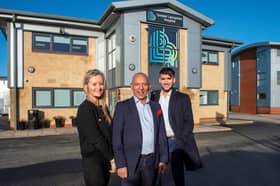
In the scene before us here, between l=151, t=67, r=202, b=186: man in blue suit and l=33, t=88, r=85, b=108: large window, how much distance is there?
36.3 feet

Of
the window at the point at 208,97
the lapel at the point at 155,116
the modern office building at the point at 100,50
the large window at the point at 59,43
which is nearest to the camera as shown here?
the lapel at the point at 155,116

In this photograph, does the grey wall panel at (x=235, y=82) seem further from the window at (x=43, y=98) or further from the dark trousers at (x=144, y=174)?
the dark trousers at (x=144, y=174)

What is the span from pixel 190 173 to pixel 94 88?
11.4 feet

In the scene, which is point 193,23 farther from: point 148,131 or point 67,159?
point 148,131

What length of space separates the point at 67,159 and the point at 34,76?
830 centimetres

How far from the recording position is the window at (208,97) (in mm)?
16402

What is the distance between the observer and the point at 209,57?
1673 cm

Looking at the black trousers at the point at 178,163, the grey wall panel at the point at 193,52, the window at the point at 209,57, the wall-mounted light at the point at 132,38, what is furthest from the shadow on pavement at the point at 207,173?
the window at the point at 209,57

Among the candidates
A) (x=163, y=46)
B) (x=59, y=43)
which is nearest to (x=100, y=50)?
(x=59, y=43)

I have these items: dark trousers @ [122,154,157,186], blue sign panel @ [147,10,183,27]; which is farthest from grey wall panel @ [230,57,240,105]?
dark trousers @ [122,154,157,186]

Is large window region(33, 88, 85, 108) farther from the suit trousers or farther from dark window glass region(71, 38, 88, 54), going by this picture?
the suit trousers

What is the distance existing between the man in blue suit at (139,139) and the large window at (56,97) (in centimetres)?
1155

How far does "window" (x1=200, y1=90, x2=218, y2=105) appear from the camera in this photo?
646 inches

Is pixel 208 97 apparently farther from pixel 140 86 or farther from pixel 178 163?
pixel 140 86
